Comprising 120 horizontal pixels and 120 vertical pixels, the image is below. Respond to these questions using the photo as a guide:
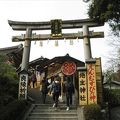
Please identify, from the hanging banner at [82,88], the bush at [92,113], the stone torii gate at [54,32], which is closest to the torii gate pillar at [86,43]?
the stone torii gate at [54,32]

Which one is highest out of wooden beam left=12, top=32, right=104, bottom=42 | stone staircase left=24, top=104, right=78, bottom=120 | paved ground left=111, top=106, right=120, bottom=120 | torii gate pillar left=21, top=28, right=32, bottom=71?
wooden beam left=12, top=32, right=104, bottom=42

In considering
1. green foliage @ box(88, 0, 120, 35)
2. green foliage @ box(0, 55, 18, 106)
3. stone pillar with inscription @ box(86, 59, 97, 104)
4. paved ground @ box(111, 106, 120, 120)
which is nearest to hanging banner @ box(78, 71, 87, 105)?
stone pillar with inscription @ box(86, 59, 97, 104)

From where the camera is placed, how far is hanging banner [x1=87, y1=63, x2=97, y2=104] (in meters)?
18.5

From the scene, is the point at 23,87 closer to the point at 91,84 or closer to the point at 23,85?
the point at 23,85

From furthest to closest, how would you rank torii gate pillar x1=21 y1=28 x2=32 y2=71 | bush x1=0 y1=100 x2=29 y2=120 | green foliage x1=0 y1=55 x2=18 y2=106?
torii gate pillar x1=21 y1=28 x2=32 y2=71, green foliage x1=0 y1=55 x2=18 y2=106, bush x1=0 y1=100 x2=29 y2=120

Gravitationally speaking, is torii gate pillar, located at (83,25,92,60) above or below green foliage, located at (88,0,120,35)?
below

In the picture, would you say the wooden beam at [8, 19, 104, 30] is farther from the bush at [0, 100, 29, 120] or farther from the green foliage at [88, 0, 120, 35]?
the bush at [0, 100, 29, 120]

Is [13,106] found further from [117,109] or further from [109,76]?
[109,76]

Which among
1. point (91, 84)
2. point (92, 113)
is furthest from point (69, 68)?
point (92, 113)

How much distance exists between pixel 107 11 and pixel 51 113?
9.98m

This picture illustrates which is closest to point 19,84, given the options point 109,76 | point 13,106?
point 13,106

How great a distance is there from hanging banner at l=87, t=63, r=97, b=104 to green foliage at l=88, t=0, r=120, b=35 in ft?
19.7

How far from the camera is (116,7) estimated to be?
2356 cm

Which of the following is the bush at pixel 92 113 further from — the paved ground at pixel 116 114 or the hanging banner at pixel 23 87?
the hanging banner at pixel 23 87
